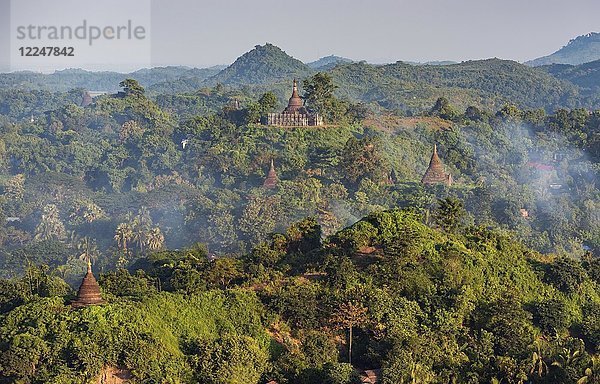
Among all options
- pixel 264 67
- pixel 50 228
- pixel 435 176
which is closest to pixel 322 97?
pixel 435 176

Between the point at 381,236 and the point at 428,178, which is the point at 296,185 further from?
the point at 381,236

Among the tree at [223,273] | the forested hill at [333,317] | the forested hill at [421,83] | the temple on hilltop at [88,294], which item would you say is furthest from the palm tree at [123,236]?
the forested hill at [421,83]

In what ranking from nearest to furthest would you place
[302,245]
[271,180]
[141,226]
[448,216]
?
1. [302,245]
2. [448,216]
3. [141,226]
4. [271,180]

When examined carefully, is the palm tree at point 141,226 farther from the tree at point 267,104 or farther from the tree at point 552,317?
the tree at point 552,317

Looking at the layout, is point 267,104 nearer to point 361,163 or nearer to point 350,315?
point 361,163

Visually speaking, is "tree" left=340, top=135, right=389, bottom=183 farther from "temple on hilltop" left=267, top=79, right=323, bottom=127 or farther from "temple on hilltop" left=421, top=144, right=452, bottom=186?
"temple on hilltop" left=267, top=79, right=323, bottom=127

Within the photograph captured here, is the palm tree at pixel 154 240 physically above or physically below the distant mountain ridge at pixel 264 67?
below

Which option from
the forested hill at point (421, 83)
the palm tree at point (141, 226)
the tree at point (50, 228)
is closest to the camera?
the palm tree at point (141, 226)

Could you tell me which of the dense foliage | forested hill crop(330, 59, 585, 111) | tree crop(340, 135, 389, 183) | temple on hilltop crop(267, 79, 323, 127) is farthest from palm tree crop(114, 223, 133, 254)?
forested hill crop(330, 59, 585, 111)

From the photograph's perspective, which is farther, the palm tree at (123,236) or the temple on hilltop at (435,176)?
the temple on hilltop at (435,176)
